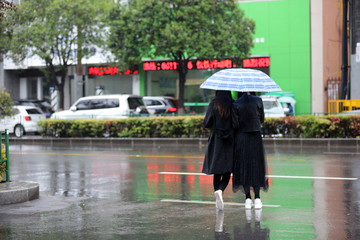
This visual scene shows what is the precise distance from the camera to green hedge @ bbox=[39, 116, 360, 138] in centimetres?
1803

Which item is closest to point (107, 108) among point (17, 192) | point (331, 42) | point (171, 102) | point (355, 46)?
point (171, 102)

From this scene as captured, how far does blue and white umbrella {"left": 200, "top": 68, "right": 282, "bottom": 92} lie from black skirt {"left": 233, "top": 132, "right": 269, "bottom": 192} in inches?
24.9

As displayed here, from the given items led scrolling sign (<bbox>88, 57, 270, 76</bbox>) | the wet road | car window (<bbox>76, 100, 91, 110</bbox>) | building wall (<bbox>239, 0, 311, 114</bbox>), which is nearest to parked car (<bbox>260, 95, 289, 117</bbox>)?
car window (<bbox>76, 100, 91, 110</bbox>)

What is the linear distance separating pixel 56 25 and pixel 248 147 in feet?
84.2

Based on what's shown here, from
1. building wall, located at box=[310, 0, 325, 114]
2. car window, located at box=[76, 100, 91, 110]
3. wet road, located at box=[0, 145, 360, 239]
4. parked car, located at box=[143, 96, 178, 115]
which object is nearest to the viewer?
wet road, located at box=[0, 145, 360, 239]

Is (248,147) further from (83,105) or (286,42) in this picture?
(286,42)

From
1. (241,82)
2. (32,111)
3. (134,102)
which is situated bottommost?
(32,111)

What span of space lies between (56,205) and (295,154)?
928 cm

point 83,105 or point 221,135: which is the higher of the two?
point 83,105

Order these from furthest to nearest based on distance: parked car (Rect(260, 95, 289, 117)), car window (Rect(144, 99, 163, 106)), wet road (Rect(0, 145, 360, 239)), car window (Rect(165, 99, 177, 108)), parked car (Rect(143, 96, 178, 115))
Answer: car window (Rect(165, 99, 177, 108)) → car window (Rect(144, 99, 163, 106)) → parked car (Rect(143, 96, 178, 115)) → parked car (Rect(260, 95, 289, 117)) → wet road (Rect(0, 145, 360, 239))

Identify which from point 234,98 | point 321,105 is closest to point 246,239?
point 234,98

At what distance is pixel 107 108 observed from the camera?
24.7 meters

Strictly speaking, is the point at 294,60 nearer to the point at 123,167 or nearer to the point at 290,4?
the point at 290,4

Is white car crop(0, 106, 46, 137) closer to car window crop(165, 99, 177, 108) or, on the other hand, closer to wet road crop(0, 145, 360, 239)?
car window crop(165, 99, 177, 108)
